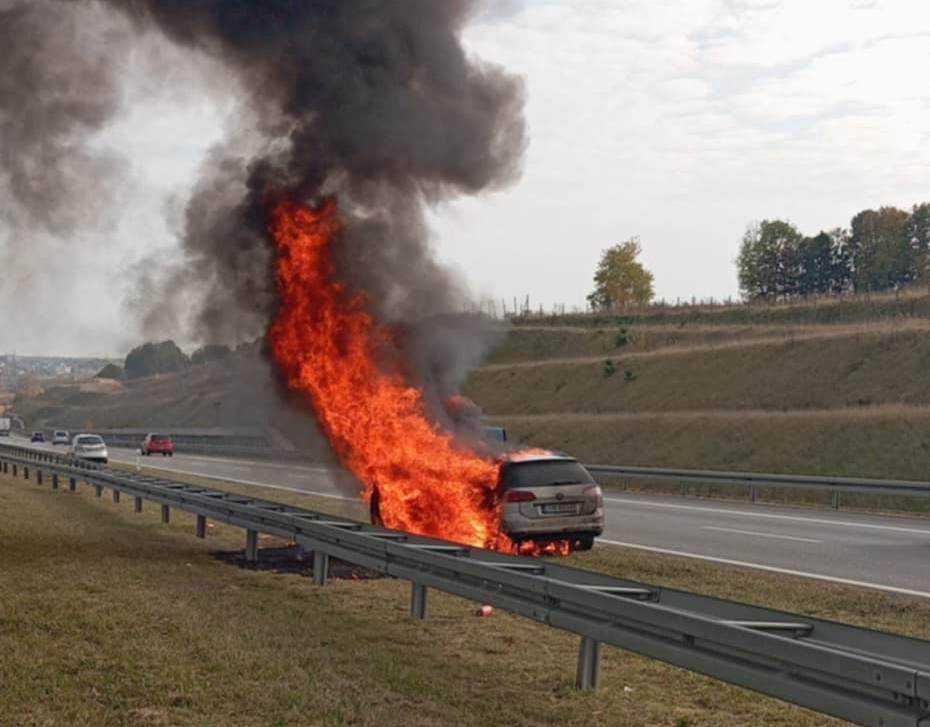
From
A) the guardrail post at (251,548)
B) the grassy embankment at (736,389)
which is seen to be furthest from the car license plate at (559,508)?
the grassy embankment at (736,389)

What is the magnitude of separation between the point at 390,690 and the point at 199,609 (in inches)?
A: 153

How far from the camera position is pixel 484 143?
18453 mm

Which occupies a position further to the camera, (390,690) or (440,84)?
(440,84)

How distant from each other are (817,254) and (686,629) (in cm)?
12500

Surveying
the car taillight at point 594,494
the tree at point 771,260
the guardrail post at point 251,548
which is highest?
the tree at point 771,260

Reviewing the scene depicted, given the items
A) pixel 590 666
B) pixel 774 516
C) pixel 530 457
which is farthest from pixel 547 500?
pixel 774 516

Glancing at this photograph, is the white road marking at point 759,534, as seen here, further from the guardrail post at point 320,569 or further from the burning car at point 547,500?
the guardrail post at point 320,569

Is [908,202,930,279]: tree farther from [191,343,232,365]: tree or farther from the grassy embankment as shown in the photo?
[191,343,232,365]: tree

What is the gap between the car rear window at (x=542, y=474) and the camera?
616 inches

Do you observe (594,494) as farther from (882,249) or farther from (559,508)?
(882,249)

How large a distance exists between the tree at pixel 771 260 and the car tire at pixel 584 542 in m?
112

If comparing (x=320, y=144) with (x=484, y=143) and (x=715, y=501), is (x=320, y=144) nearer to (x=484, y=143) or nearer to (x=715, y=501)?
(x=484, y=143)

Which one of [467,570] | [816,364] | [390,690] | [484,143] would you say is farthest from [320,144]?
[816,364]

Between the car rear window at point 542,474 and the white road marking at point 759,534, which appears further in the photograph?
the white road marking at point 759,534
